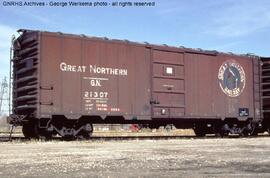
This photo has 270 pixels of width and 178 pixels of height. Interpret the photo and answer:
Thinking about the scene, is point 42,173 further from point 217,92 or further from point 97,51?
point 217,92

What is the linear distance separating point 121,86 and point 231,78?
6601mm

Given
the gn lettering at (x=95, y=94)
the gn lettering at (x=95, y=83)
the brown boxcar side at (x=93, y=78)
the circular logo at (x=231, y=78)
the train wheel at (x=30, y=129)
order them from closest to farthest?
1. the brown boxcar side at (x=93, y=78)
2. the train wheel at (x=30, y=129)
3. the gn lettering at (x=95, y=94)
4. the gn lettering at (x=95, y=83)
5. the circular logo at (x=231, y=78)

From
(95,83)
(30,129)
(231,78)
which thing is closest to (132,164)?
(95,83)

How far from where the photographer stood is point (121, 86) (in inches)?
816

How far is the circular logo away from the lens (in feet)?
79.3

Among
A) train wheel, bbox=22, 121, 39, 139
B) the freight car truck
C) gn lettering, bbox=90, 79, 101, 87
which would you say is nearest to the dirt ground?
the freight car truck

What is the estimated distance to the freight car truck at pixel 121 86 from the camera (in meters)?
19.0

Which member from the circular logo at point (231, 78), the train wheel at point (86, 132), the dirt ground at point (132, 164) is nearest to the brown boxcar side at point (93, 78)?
the train wheel at point (86, 132)

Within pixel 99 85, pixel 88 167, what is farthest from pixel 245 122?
pixel 88 167

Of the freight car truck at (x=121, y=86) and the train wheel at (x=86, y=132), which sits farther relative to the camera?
the train wheel at (x=86, y=132)

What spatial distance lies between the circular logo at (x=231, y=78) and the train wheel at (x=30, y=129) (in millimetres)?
9320

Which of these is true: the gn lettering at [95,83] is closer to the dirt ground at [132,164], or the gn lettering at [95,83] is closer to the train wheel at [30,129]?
the train wheel at [30,129]

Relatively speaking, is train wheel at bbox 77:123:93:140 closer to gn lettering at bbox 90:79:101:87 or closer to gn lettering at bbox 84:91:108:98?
gn lettering at bbox 84:91:108:98

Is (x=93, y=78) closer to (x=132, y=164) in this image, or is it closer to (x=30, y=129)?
(x=30, y=129)
